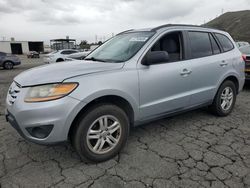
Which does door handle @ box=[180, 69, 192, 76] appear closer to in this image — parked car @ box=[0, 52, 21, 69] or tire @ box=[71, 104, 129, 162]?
tire @ box=[71, 104, 129, 162]

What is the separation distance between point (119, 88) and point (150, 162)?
1.05 m

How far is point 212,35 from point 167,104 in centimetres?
182

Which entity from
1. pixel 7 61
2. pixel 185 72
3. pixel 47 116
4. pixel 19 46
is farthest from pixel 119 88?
pixel 19 46

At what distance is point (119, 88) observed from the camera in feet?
8.39

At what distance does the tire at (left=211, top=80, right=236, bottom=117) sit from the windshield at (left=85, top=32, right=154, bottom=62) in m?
1.91

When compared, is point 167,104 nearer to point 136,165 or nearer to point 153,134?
point 153,134

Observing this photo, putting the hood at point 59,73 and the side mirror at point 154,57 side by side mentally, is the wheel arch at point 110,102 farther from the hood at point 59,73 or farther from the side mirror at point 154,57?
the side mirror at point 154,57

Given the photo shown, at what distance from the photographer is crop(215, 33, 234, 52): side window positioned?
4008 millimetres

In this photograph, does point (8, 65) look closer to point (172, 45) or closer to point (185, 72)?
point (172, 45)

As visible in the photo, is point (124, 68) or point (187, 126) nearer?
point (124, 68)

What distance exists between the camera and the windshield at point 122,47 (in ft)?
9.74

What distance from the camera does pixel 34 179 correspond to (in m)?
2.33

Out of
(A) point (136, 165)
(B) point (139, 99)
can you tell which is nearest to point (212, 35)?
(B) point (139, 99)

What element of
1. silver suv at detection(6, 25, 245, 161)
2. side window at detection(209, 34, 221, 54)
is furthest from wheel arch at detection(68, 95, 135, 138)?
Result: side window at detection(209, 34, 221, 54)
